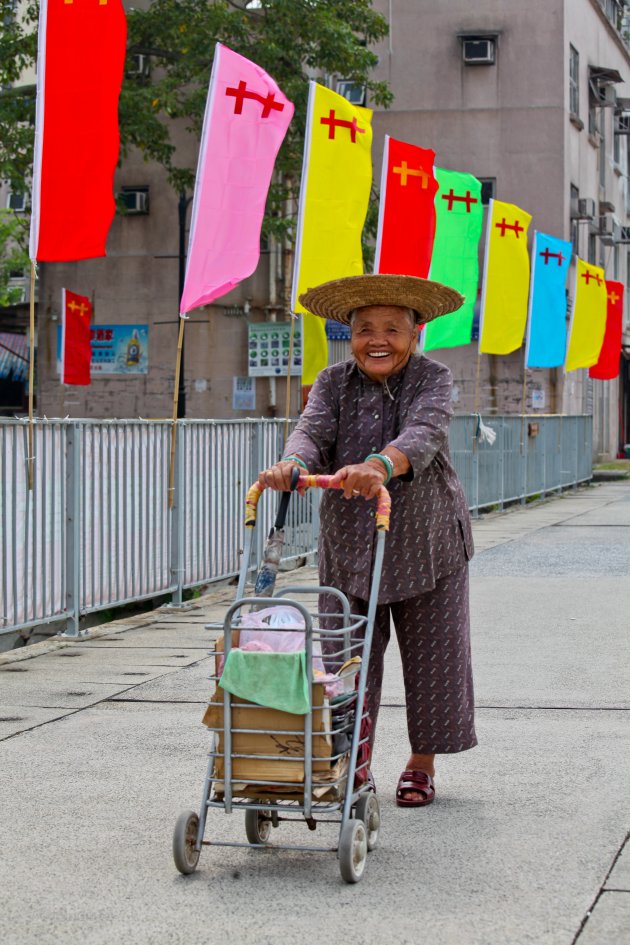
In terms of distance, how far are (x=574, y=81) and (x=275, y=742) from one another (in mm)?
32589

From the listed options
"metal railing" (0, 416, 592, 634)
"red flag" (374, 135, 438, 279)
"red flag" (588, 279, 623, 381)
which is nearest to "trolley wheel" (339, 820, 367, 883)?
"metal railing" (0, 416, 592, 634)

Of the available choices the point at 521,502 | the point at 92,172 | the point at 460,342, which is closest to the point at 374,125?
the point at 521,502

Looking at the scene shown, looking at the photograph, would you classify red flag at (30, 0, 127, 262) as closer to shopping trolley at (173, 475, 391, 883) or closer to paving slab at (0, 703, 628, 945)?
paving slab at (0, 703, 628, 945)

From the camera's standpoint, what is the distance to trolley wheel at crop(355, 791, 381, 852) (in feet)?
14.5

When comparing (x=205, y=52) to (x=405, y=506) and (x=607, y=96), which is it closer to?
(x=607, y=96)

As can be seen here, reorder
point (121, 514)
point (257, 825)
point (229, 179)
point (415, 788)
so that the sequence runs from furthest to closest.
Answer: point (229, 179) → point (121, 514) → point (415, 788) → point (257, 825)

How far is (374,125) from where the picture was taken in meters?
33.3

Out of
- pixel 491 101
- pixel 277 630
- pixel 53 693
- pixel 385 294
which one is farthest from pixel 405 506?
pixel 491 101

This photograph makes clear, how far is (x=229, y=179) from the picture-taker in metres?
10.6

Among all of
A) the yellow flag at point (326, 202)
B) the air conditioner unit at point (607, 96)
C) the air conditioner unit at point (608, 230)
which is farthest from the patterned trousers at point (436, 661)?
the air conditioner unit at point (607, 96)

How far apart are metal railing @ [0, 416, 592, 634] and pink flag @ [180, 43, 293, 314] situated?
114 centimetres

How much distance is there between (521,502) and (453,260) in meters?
6.01

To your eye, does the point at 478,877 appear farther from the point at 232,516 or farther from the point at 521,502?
the point at 521,502

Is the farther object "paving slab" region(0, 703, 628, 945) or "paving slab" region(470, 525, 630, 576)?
"paving slab" region(470, 525, 630, 576)
